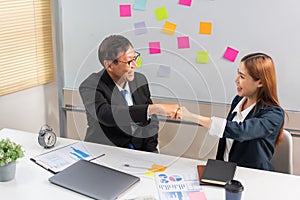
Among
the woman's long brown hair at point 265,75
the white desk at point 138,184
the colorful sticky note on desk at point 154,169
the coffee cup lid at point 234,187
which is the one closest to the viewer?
the coffee cup lid at point 234,187

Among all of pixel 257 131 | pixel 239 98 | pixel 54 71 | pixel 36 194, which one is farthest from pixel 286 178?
pixel 54 71

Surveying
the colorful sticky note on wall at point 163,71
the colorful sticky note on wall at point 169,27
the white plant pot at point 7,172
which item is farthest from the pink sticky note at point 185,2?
the white plant pot at point 7,172

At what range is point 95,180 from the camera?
59.9 inches

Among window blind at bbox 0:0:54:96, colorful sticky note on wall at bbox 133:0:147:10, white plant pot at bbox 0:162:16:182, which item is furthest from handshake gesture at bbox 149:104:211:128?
window blind at bbox 0:0:54:96

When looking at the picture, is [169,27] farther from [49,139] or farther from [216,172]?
[216,172]

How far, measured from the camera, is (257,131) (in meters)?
1.70

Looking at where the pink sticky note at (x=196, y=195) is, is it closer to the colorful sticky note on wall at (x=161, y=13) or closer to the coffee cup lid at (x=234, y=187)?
the coffee cup lid at (x=234, y=187)

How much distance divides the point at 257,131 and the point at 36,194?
0.95 m

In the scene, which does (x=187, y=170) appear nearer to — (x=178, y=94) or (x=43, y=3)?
(x=178, y=94)

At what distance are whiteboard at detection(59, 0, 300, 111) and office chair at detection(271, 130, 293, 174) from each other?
52 cm

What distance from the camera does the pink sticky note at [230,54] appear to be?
90.1 inches

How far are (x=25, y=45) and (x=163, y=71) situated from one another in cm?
100

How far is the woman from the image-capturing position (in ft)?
5.54

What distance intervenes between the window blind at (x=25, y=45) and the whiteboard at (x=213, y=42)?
0.46 meters
